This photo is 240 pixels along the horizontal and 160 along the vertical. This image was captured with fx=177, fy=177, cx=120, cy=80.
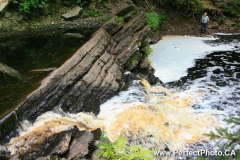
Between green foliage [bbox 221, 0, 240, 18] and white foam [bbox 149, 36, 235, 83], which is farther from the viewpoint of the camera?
green foliage [bbox 221, 0, 240, 18]

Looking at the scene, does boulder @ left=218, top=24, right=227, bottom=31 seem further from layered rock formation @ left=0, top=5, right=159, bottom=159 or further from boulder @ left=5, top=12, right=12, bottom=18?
boulder @ left=5, top=12, right=12, bottom=18

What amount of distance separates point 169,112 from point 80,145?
318 centimetres

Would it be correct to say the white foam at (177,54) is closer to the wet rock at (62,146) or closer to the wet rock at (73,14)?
the wet rock at (62,146)

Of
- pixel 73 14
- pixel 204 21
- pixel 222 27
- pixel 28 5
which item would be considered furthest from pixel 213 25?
pixel 28 5

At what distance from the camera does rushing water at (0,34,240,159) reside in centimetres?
442

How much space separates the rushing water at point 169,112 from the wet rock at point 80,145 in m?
0.55

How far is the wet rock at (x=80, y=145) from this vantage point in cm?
334

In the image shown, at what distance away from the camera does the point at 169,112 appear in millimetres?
5625

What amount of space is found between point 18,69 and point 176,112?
18.4 ft

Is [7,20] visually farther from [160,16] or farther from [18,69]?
[160,16]

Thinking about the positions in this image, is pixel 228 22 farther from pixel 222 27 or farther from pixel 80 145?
pixel 80 145

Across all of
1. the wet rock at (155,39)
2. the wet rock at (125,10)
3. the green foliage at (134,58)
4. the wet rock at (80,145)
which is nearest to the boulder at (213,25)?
the wet rock at (155,39)

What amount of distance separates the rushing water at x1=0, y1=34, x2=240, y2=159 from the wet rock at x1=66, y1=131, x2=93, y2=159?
0.55m

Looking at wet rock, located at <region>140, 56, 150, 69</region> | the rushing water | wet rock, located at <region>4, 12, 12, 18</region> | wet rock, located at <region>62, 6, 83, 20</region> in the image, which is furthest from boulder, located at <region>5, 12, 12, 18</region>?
the rushing water
